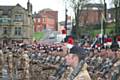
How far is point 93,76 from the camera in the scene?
42.9 feet

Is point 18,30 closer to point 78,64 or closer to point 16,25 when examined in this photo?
point 16,25

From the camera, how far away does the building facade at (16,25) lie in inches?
4224

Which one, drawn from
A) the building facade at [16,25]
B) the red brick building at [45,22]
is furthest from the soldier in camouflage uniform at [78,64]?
the red brick building at [45,22]

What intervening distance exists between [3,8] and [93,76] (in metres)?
104

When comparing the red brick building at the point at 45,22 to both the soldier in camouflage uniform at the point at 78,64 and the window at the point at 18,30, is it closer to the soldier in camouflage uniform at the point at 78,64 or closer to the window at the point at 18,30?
the window at the point at 18,30

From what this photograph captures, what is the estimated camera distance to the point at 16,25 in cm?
10850

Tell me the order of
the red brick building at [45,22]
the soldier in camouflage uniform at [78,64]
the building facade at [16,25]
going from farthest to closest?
the red brick building at [45,22]
the building facade at [16,25]
the soldier in camouflage uniform at [78,64]

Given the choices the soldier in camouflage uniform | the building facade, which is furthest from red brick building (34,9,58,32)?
the soldier in camouflage uniform

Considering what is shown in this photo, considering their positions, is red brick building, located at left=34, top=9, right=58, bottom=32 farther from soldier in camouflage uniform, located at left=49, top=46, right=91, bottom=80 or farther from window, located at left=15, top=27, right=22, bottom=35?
soldier in camouflage uniform, located at left=49, top=46, right=91, bottom=80

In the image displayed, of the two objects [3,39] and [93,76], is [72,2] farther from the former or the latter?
[93,76]

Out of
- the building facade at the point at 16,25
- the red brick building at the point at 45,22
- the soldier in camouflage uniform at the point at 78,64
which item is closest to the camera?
the soldier in camouflage uniform at the point at 78,64

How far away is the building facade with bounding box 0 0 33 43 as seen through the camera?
352ft

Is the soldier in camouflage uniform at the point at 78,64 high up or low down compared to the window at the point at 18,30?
up

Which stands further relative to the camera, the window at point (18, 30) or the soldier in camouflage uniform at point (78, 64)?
the window at point (18, 30)
